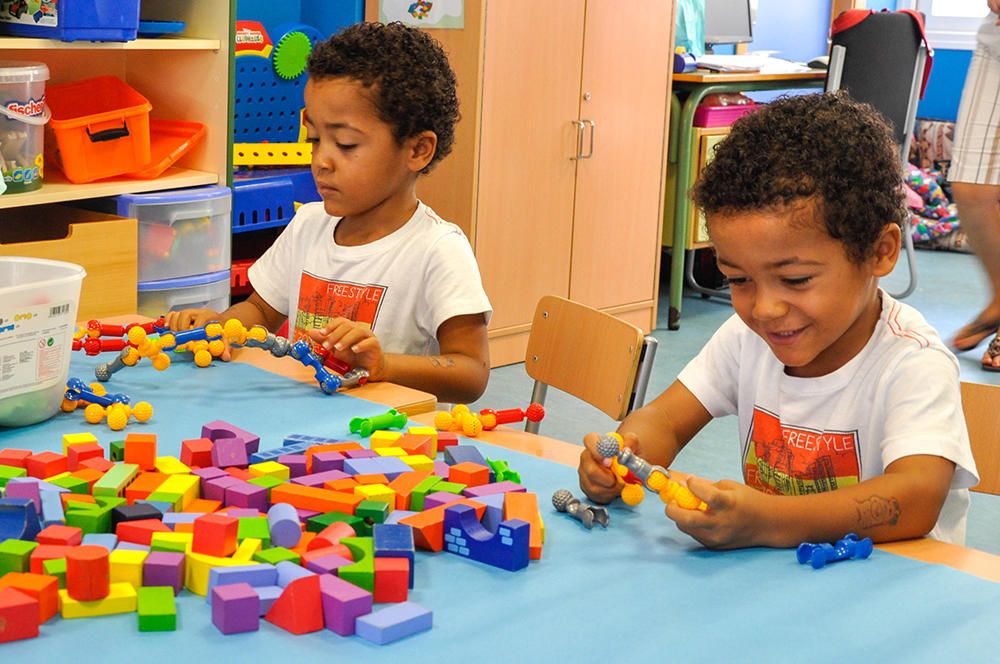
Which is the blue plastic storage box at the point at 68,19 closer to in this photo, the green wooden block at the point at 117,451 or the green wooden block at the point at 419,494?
the green wooden block at the point at 117,451

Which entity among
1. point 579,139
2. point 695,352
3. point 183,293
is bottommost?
point 695,352

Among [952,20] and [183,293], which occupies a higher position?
[952,20]

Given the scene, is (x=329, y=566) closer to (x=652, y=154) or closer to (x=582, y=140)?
(x=582, y=140)

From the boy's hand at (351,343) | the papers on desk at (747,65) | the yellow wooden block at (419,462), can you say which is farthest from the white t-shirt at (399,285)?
the papers on desk at (747,65)

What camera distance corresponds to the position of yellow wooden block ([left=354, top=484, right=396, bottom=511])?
1.06 metres

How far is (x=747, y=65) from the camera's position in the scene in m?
4.32

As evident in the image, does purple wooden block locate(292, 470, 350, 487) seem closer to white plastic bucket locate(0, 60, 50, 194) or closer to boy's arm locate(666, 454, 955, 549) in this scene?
boy's arm locate(666, 454, 955, 549)

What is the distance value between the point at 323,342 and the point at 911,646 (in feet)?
2.75

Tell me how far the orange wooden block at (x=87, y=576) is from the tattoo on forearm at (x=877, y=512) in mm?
649

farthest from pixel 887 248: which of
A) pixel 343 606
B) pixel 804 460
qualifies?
pixel 343 606

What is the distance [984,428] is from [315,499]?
79 cm

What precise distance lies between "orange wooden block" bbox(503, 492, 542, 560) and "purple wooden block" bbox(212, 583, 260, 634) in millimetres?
250

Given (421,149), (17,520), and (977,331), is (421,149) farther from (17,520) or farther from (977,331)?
(977,331)

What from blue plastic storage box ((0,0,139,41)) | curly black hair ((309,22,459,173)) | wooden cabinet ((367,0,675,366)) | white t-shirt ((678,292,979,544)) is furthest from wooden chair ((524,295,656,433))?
wooden cabinet ((367,0,675,366))
